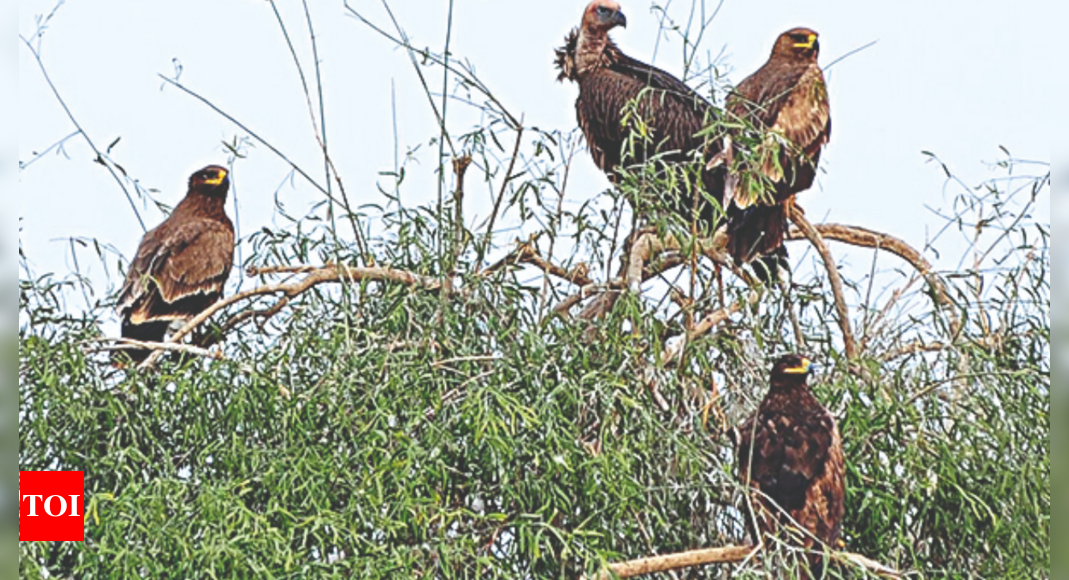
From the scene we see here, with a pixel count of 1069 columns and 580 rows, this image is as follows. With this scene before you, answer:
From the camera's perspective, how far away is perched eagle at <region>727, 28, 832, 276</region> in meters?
4.09

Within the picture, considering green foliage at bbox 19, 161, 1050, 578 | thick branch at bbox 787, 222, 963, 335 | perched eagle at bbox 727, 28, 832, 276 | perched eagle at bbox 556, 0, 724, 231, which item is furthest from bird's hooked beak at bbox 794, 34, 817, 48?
green foliage at bbox 19, 161, 1050, 578

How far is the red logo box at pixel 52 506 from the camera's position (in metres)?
2.70

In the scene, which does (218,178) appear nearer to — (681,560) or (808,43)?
(808,43)

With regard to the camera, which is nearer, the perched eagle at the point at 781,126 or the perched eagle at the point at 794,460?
the perched eagle at the point at 794,460

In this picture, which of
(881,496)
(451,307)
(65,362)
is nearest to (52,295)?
(65,362)

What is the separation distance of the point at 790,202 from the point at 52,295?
1.76 meters

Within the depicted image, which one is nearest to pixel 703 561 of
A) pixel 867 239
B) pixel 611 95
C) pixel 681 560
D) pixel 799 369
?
pixel 681 560

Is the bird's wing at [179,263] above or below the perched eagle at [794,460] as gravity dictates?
above

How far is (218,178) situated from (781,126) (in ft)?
4.64

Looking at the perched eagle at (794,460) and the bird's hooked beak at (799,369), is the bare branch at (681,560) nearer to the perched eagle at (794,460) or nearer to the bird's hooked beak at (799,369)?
the perched eagle at (794,460)

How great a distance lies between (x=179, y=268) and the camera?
13.5ft

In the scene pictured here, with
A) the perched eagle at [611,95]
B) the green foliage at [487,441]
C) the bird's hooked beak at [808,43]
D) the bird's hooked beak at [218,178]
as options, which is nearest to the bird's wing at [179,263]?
the bird's hooked beak at [218,178]

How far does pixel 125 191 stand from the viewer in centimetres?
375

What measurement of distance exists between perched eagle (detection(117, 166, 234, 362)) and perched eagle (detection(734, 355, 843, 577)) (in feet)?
4.33
